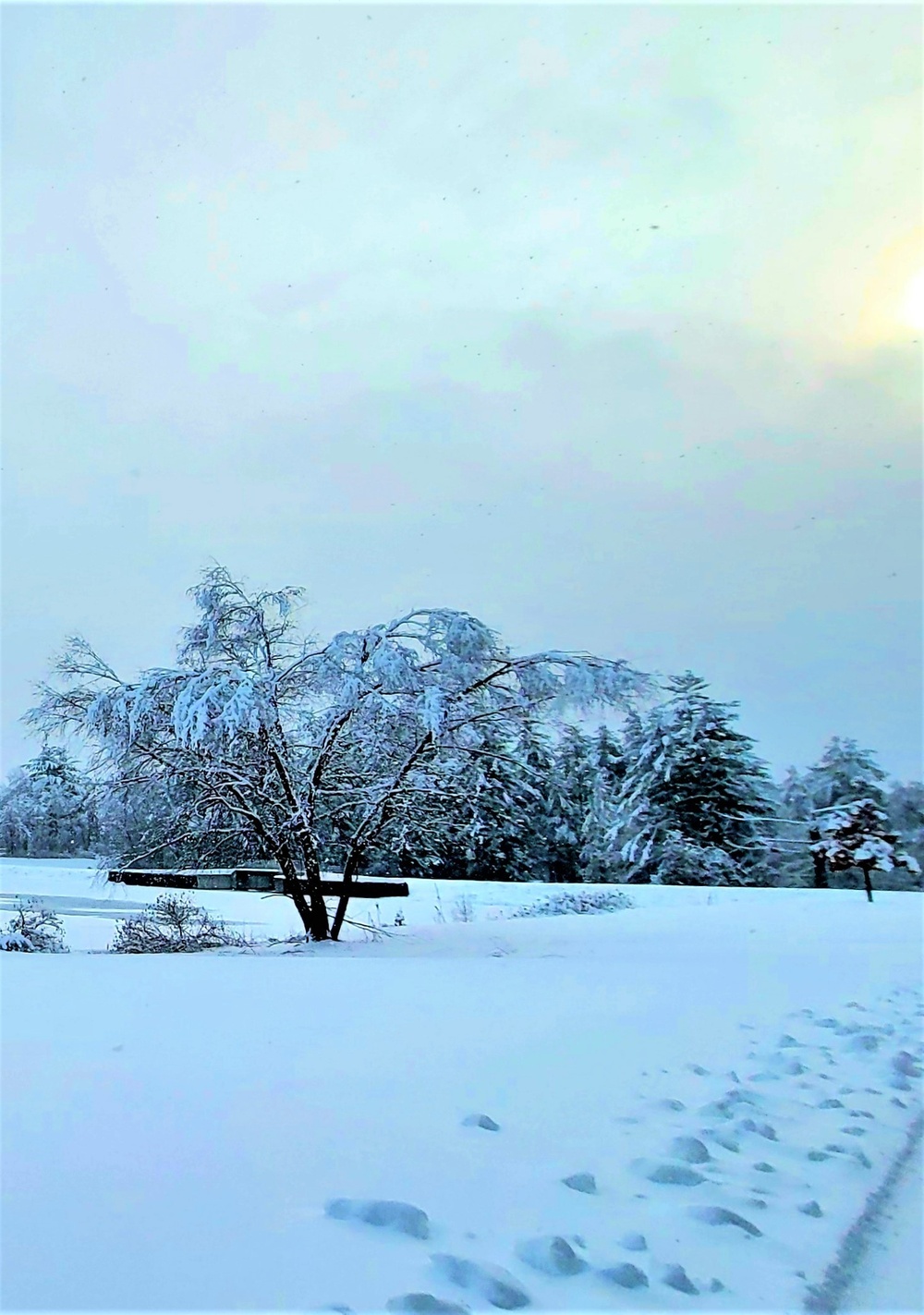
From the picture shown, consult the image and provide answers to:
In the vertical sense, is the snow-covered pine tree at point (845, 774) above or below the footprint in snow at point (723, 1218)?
above

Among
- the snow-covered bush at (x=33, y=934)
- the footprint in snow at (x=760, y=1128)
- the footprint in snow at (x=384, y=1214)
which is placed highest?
the footprint in snow at (x=384, y=1214)

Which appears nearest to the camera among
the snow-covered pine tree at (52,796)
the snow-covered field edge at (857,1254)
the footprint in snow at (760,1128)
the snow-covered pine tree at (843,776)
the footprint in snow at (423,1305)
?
the footprint in snow at (423,1305)

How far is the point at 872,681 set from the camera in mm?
29375

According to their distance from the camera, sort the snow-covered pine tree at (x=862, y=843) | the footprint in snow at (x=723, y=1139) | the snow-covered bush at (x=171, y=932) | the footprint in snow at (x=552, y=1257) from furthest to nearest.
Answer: the snow-covered pine tree at (x=862, y=843) → the snow-covered bush at (x=171, y=932) → the footprint in snow at (x=723, y=1139) → the footprint in snow at (x=552, y=1257)

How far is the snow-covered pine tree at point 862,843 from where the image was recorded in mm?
17288

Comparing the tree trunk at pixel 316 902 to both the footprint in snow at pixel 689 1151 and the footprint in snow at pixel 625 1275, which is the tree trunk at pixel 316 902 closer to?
the footprint in snow at pixel 689 1151

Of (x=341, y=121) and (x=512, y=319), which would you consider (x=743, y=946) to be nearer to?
(x=512, y=319)

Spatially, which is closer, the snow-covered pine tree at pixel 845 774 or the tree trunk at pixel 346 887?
the tree trunk at pixel 346 887

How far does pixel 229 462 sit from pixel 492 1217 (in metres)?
15.0

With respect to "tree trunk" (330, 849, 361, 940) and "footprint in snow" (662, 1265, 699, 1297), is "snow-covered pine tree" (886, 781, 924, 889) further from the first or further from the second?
"footprint in snow" (662, 1265, 699, 1297)

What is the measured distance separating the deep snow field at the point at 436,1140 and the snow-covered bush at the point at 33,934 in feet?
13.7

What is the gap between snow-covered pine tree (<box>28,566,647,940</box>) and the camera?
9.56m

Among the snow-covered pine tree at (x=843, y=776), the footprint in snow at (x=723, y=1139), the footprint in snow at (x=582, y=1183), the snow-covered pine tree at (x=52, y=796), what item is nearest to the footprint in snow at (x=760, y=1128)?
the footprint in snow at (x=723, y=1139)

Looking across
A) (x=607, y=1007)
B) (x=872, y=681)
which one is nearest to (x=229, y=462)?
(x=607, y=1007)
